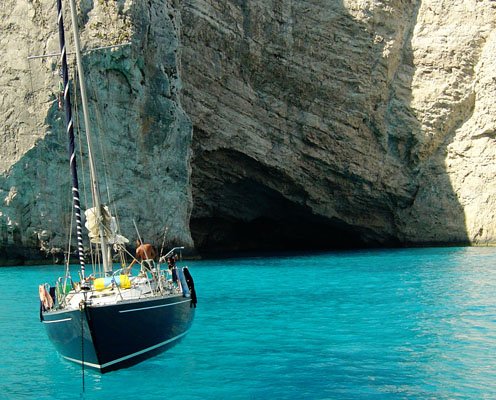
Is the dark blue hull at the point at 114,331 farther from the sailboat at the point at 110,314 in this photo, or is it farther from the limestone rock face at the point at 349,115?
the limestone rock face at the point at 349,115

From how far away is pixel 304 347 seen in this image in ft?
42.8

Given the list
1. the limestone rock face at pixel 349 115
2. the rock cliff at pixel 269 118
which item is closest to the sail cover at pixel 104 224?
the rock cliff at pixel 269 118

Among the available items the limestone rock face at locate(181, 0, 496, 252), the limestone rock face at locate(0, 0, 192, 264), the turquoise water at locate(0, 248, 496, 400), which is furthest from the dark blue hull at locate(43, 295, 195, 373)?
the limestone rock face at locate(181, 0, 496, 252)

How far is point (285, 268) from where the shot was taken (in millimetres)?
29500

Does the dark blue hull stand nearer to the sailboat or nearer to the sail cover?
the sailboat

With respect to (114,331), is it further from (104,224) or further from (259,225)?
(259,225)

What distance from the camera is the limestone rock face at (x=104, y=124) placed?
32.1 m

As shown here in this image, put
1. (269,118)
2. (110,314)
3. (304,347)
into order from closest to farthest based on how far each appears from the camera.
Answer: (110,314) → (304,347) → (269,118)

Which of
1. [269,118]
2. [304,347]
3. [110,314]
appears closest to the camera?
[110,314]

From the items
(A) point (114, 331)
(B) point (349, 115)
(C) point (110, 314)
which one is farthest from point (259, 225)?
(C) point (110, 314)

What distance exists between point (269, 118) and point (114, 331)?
29150 millimetres

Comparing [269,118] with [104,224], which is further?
[269,118]

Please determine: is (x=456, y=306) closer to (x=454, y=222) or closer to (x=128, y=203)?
(x=128, y=203)

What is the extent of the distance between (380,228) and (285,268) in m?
15.0
